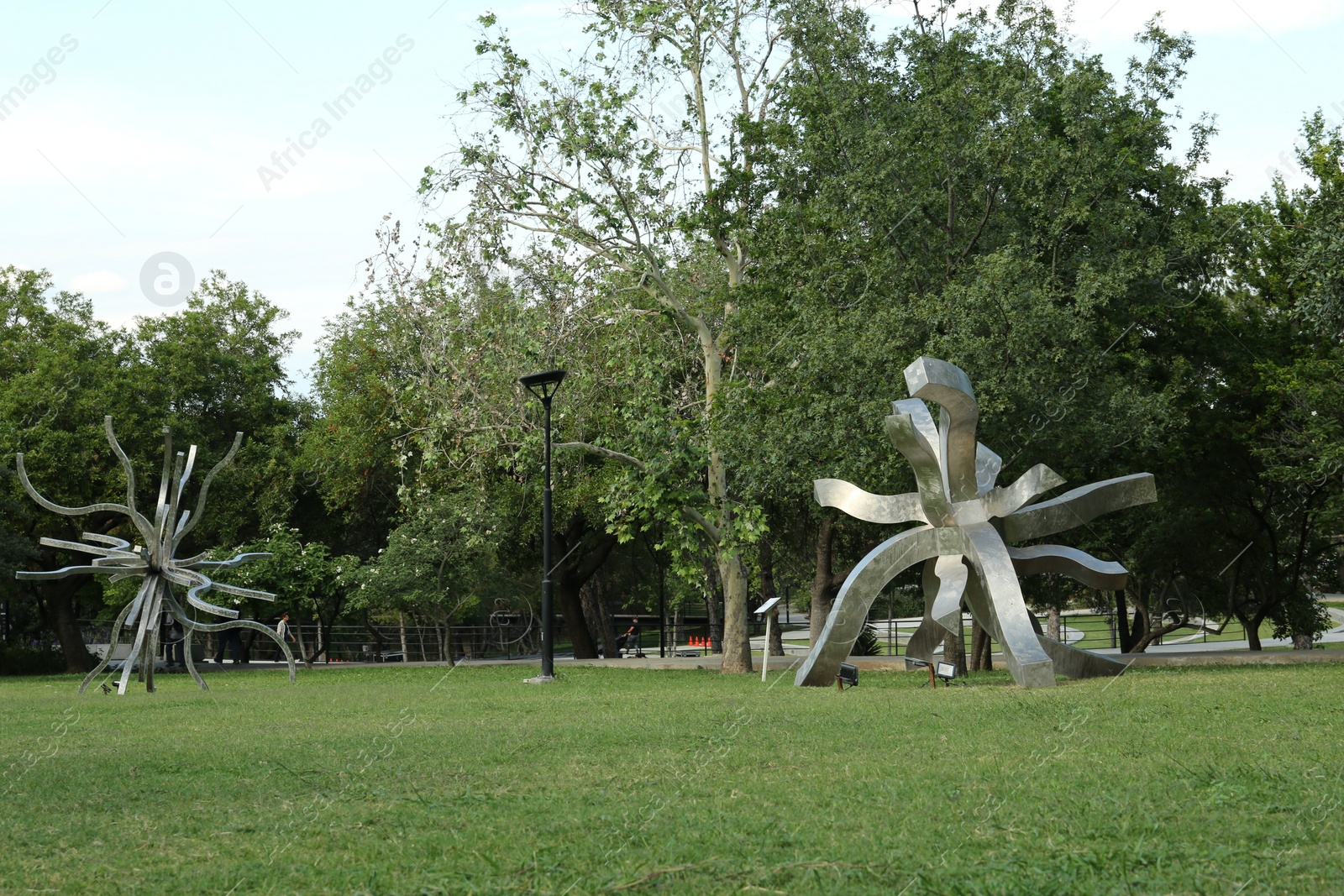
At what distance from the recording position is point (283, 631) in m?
29.7

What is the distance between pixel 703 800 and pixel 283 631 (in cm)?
2507

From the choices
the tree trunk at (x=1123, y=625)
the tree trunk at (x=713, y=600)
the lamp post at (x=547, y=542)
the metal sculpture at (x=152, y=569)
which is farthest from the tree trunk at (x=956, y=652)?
the metal sculpture at (x=152, y=569)

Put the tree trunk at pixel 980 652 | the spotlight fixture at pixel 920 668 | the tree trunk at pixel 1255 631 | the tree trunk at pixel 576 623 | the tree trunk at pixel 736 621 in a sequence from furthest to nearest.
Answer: the tree trunk at pixel 576 623, the tree trunk at pixel 1255 631, the tree trunk at pixel 736 621, the tree trunk at pixel 980 652, the spotlight fixture at pixel 920 668

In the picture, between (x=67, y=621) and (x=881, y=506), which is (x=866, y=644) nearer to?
(x=881, y=506)

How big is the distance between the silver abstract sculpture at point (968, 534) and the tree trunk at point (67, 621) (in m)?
22.6

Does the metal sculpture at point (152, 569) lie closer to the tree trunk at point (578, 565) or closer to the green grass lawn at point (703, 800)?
the green grass lawn at point (703, 800)

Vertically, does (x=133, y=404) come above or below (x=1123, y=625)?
above

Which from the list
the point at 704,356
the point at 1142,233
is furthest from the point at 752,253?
the point at 1142,233

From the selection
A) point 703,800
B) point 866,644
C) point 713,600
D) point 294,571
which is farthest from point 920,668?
point 703,800

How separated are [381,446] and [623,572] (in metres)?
16.1

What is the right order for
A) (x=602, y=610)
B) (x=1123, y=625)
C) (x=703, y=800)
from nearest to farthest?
1. (x=703, y=800)
2. (x=1123, y=625)
3. (x=602, y=610)

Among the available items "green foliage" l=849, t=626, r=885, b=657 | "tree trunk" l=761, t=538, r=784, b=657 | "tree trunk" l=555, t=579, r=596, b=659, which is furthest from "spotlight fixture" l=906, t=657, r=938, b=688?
"tree trunk" l=555, t=579, r=596, b=659

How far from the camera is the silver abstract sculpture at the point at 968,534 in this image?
49.9 feet

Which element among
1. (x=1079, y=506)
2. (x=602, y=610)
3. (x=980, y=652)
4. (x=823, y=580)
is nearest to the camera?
(x=1079, y=506)
